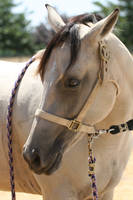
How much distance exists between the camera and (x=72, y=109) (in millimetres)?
2250

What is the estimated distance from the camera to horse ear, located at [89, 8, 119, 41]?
2174mm

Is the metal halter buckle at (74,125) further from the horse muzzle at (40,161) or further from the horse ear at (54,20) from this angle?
the horse ear at (54,20)

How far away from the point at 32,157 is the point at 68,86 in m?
0.49

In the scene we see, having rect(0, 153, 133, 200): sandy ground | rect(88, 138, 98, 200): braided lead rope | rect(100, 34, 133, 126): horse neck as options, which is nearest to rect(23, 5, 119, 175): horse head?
rect(100, 34, 133, 126): horse neck

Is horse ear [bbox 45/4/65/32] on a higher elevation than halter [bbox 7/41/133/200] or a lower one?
higher

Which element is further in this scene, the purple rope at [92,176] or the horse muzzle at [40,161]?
the purple rope at [92,176]

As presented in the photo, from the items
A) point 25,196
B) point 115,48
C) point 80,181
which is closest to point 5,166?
point 80,181

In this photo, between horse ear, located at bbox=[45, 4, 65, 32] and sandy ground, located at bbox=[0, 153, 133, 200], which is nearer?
horse ear, located at bbox=[45, 4, 65, 32]

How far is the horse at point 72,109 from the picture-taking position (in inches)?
87.8

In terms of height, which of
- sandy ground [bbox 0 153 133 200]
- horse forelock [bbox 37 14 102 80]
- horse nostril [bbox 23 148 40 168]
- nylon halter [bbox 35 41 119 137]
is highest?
horse forelock [bbox 37 14 102 80]

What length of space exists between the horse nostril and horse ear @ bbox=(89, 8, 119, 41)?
31.8 inches

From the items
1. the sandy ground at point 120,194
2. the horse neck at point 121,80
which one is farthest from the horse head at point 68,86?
the sandy ground at point 120,194

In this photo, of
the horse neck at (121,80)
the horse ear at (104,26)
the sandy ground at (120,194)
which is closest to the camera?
the horse ear at (104,26)

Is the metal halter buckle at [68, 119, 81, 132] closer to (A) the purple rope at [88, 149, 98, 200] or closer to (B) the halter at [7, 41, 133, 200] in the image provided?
(B) the halter at [7, 41, 133, 200]
